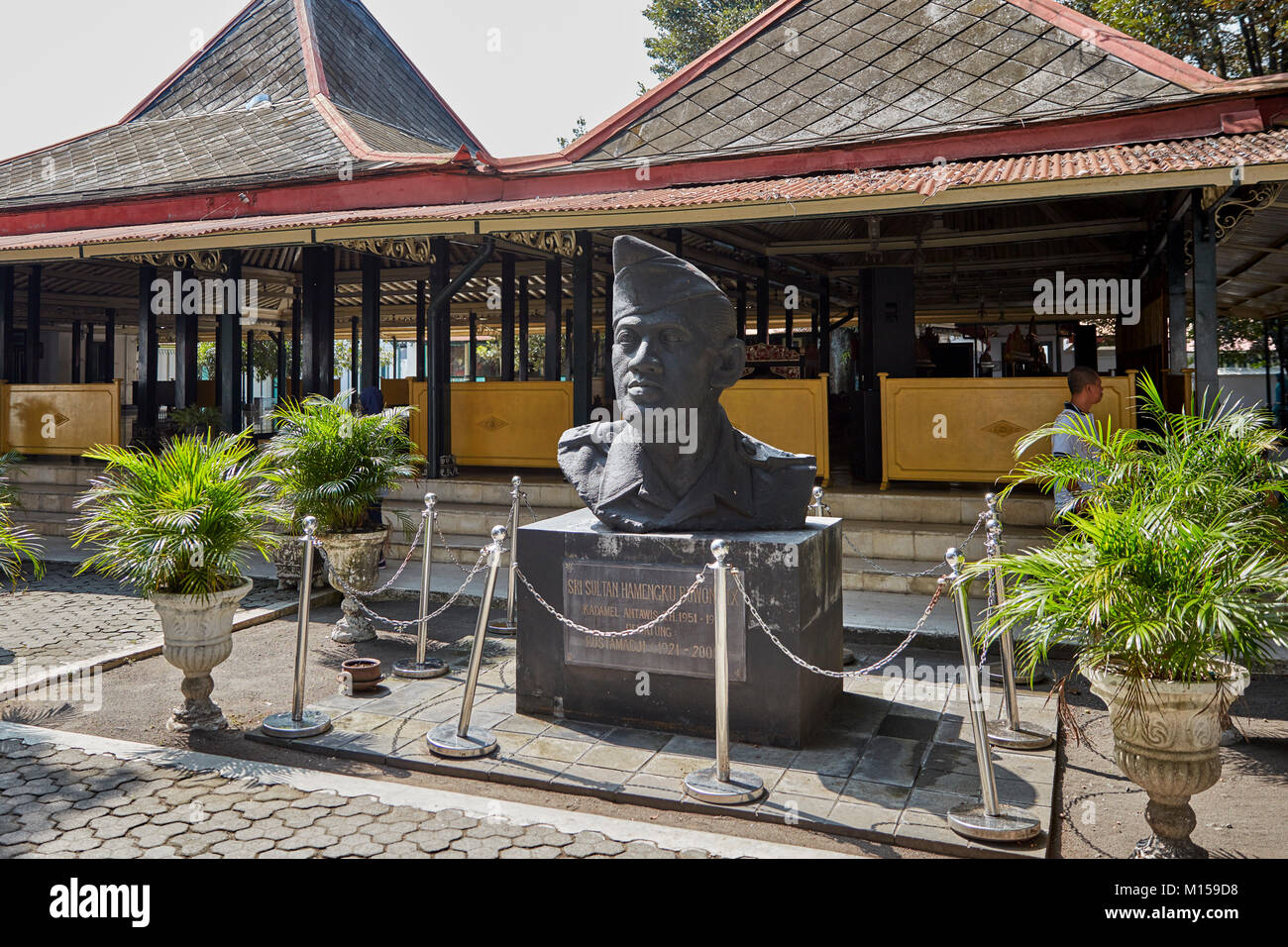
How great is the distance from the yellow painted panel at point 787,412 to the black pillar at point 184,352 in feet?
27.3

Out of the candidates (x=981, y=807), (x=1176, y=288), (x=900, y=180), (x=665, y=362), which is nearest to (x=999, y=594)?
(x=981, y=807)

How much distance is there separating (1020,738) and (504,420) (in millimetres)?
8100

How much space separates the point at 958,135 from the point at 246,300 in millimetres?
12714

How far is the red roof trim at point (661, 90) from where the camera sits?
43.1 ft

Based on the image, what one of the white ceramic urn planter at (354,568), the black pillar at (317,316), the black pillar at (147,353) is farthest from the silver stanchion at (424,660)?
the black pillar at (147,353)

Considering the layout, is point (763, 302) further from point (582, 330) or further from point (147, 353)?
point (147, 353)

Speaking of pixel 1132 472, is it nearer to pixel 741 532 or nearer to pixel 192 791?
pixel 741 532

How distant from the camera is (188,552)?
5.32 meters

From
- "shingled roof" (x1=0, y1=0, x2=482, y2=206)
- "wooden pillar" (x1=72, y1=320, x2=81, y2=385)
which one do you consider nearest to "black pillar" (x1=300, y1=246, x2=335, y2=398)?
"shingled roof" (x1=0, y1=0, x2=482, y2=206)

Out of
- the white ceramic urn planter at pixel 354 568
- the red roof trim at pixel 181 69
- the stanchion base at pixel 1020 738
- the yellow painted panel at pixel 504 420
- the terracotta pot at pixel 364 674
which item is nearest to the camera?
the stanchion base at pixel 1020 738

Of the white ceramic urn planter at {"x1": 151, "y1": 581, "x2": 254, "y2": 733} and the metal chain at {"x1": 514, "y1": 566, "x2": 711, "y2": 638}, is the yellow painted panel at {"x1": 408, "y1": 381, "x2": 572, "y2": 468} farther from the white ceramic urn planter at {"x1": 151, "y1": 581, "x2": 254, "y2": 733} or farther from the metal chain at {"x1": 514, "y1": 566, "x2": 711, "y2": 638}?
the white ceramic urn planter at {"x1": 151, "y1": 581, "x2": 254, "y2": 733}

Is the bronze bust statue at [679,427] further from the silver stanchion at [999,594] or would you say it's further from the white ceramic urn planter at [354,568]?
the white ceramic urn planter at [354,568]
